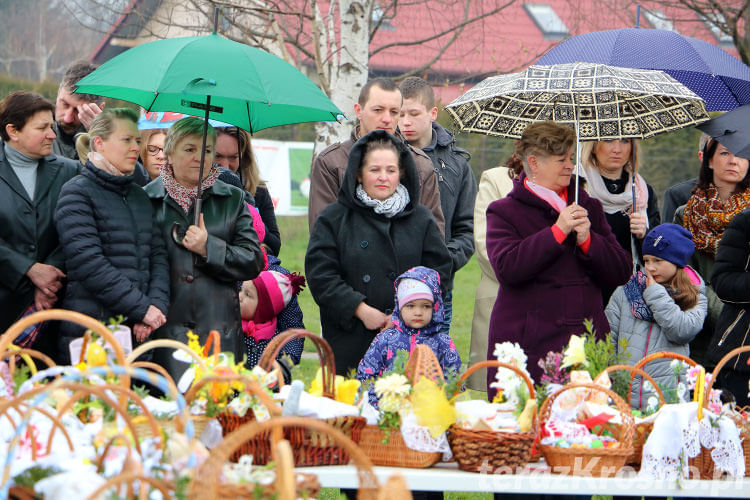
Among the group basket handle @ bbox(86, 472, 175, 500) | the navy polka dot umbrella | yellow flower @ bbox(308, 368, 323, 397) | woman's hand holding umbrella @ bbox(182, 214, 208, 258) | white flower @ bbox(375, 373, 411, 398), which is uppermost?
the navy polka dot umbrella

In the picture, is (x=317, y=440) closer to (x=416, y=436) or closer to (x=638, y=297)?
(x=416, y=436)

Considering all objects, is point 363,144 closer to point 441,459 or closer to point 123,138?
point 123,138

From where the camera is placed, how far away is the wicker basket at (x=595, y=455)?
11.1 ft

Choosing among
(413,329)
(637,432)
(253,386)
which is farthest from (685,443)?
(253,386)

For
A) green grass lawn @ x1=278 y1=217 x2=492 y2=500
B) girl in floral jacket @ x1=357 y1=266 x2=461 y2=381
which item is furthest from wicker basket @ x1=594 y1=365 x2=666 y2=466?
green grass lawn @ x1=278 y1=217 x2=492 y2=500

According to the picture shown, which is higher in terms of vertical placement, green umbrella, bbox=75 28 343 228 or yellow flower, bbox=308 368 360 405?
green umbrella, bbox=75 28 343 228

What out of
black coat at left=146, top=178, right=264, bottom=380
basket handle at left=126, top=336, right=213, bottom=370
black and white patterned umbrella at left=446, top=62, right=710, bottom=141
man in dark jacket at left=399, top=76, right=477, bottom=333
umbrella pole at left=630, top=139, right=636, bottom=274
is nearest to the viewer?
basket handle at left=126, top=336, right=213, bottom=370

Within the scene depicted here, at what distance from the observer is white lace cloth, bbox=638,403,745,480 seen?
136 inches

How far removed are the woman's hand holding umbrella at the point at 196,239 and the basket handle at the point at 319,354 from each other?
1071 mm

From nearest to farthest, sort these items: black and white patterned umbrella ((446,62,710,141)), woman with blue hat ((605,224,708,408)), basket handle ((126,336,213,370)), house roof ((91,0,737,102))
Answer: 1. basket handle ((126,336,213,370))
2. black and white patterned umbrella ((446,62,710,141))
3. woman with blue hat ((605,224,708,408))
4. house roof ((91,0,737,102))

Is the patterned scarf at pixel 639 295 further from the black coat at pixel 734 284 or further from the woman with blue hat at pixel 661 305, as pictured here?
the black coat at pixel 734 284

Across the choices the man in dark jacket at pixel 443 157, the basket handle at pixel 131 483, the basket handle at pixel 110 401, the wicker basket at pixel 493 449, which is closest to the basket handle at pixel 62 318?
the basket handle at pixel 110 401

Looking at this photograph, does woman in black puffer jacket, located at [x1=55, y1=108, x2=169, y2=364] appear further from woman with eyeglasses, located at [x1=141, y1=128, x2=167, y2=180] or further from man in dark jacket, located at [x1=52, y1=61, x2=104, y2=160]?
woman with eyeglasses, located at [x1=141, y1=128, x2=167, y2=180]

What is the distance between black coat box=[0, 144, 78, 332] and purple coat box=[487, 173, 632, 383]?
2.08 metres
